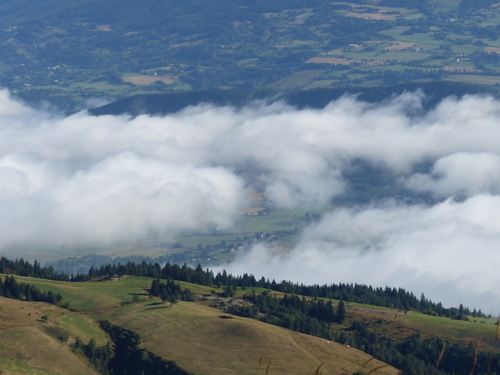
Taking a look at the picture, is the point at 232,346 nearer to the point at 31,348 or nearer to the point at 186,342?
the point at 186,342

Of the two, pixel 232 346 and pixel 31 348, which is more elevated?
pixel 31 348

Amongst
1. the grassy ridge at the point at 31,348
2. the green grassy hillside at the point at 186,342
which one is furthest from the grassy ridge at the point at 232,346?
the grassy ridge at the point at 31,348

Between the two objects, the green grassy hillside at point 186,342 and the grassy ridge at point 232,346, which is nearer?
the green grassy hillside at point 186,342

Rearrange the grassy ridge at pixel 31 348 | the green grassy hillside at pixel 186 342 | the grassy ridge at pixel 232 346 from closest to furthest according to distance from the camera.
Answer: the grassy ridge at pixel 31 348 < the green grassy hillside at pixel 186 342 < the grassy ridge at pixel 232 346

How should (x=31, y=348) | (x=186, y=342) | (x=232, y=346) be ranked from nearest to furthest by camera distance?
(x=31, y=348), (x=232, y=346), (x=186, y=342)

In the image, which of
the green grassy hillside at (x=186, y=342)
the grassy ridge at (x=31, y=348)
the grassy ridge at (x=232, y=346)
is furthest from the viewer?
the grassy ridge at (x=232, y=346)

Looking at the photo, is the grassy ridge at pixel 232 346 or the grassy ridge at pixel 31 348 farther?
the grassy ridge at pixel 232 346

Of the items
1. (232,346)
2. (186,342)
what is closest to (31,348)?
(186,342)

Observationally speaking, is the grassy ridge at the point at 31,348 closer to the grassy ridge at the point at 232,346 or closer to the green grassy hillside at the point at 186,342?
the green grassy hillside at the point at 186,342

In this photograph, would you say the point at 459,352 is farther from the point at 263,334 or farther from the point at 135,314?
the point at 135,314

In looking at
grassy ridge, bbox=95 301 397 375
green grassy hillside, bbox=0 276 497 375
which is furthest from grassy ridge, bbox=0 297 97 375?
grassy ridge, bbox=95 301 397 375

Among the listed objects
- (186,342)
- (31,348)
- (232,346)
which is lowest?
(186,342)

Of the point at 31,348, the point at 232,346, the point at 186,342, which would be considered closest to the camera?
the point at 31,348

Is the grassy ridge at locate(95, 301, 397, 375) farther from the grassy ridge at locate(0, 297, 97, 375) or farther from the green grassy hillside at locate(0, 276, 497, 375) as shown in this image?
the grassy ridge at locate(0, 297, 97, 375)
